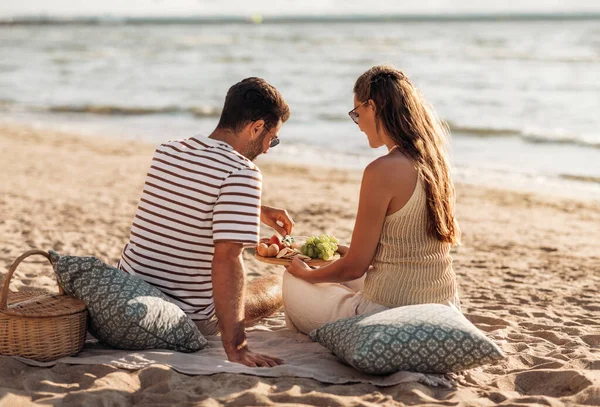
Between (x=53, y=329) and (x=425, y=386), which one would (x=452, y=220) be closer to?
(x=425, y=386)

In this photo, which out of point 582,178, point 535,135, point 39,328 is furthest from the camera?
point 535,135

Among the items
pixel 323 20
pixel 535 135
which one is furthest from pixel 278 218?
pixel 323 20

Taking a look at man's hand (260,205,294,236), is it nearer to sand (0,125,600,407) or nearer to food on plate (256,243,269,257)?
food on plate (256,243,269,257)

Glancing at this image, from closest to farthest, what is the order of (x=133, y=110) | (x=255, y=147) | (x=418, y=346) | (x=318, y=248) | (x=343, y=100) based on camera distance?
1. (x=418, y=346)
2. (x=255, y=147)
3. (x=318, y=248)
4. (x=133, y=110)
5. (x=343, y=100)

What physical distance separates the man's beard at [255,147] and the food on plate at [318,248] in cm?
66

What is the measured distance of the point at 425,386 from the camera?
360cm

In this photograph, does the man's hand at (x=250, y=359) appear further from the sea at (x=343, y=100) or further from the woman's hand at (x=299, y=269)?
the sea at (x=343, y=100)

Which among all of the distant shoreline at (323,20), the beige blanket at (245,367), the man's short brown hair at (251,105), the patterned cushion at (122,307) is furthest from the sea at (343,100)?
the distant shoreline at (323,20)

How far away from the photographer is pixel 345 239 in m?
7.29

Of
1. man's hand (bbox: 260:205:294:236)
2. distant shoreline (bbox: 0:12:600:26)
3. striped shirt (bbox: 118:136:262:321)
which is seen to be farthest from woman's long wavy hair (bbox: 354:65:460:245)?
distant shoreline (bbox: 0:12:600:26)

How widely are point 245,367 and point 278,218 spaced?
1.15 m

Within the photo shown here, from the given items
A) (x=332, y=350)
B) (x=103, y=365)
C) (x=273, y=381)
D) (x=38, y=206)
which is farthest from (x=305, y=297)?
(x=38, y=206)

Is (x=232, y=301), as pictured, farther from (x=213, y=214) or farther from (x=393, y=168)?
(x=393, y=168)

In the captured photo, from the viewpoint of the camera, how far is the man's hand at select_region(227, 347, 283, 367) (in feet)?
12.6
